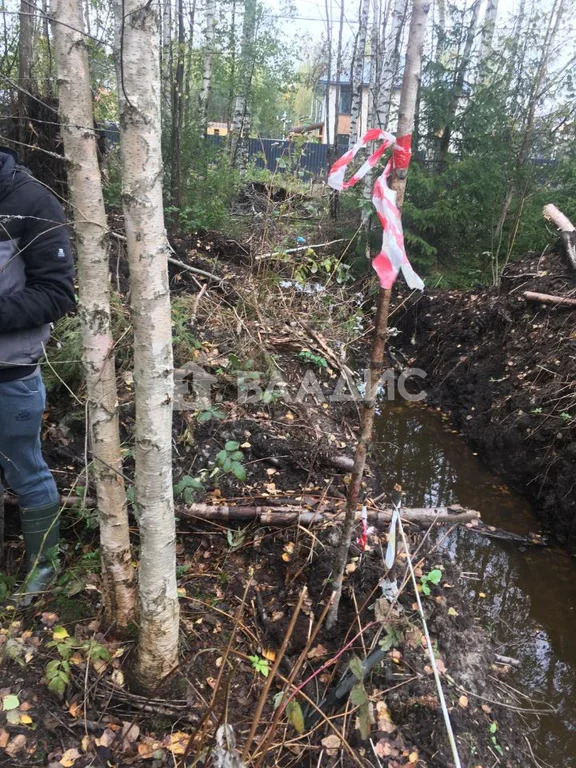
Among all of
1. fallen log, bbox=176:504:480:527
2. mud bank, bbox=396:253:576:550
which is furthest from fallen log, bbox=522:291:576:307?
fallen log, bbox=176:504:480:527

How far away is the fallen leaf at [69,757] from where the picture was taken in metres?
1.69

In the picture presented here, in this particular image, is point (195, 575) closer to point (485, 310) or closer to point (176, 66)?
point (485, 310)

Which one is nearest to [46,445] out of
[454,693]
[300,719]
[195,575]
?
[195,575]

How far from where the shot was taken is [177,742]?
181 cm

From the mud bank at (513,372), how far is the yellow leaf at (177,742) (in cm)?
343

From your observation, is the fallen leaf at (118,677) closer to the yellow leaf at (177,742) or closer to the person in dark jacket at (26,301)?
the yellow leaf at (177,742)

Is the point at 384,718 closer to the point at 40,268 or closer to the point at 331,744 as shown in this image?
the point at 331,744

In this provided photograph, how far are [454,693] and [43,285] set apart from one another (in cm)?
246

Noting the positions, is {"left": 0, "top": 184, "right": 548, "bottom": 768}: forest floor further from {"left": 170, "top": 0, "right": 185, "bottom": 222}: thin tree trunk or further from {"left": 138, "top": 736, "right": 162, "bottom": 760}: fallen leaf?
{"left": 170, "top": 0, "right": 185, "bottom": 222}: thin tree trunk

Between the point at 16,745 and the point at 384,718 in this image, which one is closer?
the point at 16,745

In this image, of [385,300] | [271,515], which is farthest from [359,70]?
[385,300]

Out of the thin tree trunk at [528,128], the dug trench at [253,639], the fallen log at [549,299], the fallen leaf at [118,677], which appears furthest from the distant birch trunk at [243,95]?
the fallen leaf at [118,677]

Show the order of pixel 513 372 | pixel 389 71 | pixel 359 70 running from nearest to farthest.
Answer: pixel 513 372 → pixel 389 71 → pixel 359 70

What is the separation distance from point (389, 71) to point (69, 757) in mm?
10758
